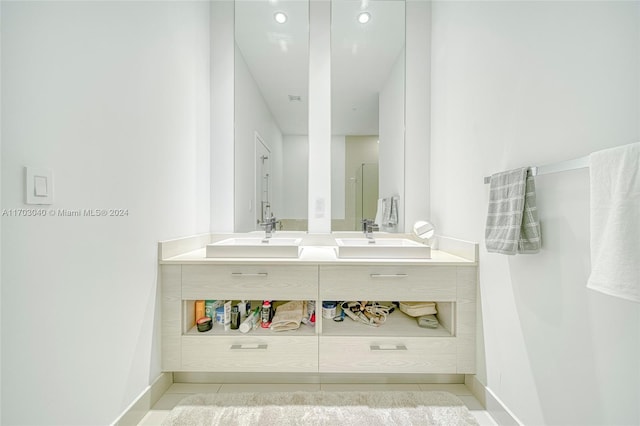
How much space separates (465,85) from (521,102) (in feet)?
1.67

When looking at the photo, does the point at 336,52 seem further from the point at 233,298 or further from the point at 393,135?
the point at 233,298

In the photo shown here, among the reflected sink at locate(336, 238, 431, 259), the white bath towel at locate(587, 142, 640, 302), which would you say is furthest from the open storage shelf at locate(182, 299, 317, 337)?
the white bath towel at locate(587, 142, 640, 302)

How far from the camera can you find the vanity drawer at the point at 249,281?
→ 1492mm

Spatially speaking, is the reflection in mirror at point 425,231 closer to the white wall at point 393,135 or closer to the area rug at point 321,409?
the white wall at point 393,135

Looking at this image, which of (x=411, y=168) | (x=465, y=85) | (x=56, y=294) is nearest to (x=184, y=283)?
(x=56, y=294)

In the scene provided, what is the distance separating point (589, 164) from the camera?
803 mm

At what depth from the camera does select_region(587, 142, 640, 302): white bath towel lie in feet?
2.22

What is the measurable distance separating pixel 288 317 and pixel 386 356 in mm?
587

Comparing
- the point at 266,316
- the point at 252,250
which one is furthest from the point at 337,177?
the point at 266,316

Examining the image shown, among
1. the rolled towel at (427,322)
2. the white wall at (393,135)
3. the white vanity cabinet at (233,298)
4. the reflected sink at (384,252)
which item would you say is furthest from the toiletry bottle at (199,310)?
the white wall at (393,135)

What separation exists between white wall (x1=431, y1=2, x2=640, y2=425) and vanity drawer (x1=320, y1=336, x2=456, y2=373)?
0.63 feet

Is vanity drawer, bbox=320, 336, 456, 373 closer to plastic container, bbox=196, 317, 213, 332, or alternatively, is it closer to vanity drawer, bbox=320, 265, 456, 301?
vanity drawer, bbox=320, 265, 456, 301

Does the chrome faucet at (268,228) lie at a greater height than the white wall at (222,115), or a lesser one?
lesser

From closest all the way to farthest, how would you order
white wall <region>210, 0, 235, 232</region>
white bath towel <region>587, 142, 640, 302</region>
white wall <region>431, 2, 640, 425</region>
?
white bath towel <region>587, 142, 640, 302</region> → white wall <region>431, 2, 640, 425</region> → white wall <region>210, 0, 235, 232</region>
